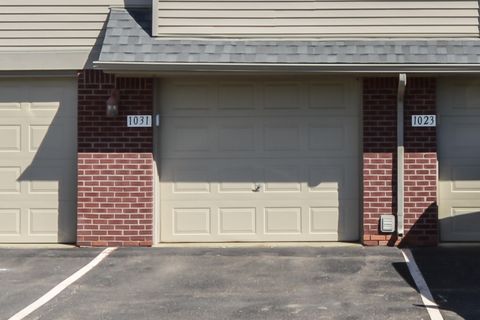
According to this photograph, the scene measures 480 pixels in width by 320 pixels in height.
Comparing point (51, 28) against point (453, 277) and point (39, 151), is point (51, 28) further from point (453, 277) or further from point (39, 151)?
point (453, 277)

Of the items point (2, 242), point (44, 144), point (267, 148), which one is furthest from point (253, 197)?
point (2, 242)

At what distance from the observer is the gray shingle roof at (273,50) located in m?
8.70

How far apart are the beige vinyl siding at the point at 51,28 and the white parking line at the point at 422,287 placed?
210 inches

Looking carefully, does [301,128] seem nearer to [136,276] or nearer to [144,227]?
[144,227]

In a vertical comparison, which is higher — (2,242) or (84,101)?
(84,101)

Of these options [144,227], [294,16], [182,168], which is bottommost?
[144,227]

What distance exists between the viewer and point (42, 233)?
9.65 meters

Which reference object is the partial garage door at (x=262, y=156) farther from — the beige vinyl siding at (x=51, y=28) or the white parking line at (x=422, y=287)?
the beige vinyl siding at (x=51, y=28)

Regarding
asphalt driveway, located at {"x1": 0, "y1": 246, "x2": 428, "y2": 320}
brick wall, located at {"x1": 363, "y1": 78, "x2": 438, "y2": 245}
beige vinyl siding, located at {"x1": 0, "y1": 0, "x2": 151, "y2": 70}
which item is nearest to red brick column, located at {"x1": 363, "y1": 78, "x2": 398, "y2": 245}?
brick wall, located at {"x1": 363, "y1": 78, "x2": 438, "y2": 245}

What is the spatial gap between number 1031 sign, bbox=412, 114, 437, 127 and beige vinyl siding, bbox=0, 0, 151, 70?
4.72m

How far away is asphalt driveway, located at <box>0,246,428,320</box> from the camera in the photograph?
20.7ft

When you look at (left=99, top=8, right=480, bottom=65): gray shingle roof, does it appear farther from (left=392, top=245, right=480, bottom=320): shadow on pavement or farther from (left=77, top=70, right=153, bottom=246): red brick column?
(left=392, top=245, right=480, bottom=320): shadow on pavement

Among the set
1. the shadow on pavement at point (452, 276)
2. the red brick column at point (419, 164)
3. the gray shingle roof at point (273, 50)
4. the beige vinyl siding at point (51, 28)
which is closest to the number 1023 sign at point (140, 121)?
the gray shingle roof at point (273, 50)

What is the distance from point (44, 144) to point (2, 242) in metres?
1.63
